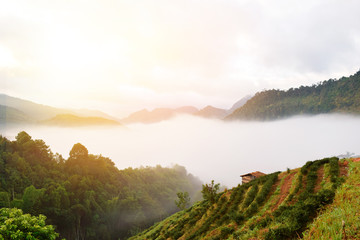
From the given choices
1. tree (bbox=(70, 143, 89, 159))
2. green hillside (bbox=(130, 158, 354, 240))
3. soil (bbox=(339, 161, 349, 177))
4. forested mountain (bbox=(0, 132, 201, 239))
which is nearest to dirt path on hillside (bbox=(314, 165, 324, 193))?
green hillside (bbox=(130, 158, 354, 240))

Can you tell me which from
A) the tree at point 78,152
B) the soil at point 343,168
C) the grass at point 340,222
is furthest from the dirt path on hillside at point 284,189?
the tree at point 78,152

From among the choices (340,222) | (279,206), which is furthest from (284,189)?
(340,222)

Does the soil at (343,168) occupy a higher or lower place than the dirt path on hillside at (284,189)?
higher

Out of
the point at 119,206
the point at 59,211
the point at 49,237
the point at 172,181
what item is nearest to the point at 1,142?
the point at 59,211

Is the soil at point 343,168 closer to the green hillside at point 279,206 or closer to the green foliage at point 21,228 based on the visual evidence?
the green hillside at point 279,206

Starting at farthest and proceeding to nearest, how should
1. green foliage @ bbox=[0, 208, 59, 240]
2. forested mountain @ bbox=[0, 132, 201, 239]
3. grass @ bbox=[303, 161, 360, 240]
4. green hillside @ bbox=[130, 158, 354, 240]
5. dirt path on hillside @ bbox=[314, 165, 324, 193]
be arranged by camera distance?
1. forested mountain @ bbox=[0, 132, 201, 239]
2. dirt path on hillside @ bbox=[314, 165, 324, 193]
3. green foliage @ bbox=[0, 208, 59, 240]
4. green hillside @ bbox=[130, 158, 354, 240]
5. grass @ bbox=[303, 161, 360, 240]

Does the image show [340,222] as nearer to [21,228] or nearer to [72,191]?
[21,228]

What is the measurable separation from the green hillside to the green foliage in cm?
1663

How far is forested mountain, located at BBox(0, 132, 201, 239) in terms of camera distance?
184 ft

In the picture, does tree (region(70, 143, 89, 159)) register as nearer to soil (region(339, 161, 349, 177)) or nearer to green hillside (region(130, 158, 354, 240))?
green hillside (region(130, 158, 354, 240))

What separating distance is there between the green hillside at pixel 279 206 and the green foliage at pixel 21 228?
54.5ft

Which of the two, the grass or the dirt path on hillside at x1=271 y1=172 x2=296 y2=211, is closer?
the grass

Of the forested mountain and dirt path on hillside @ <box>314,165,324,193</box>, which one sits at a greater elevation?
dirt path on hillside @ <box>314,165,324,193</box>

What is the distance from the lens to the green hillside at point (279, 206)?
36.3ft
